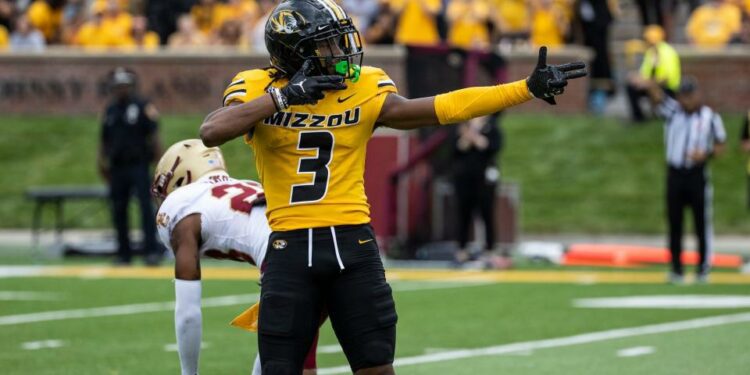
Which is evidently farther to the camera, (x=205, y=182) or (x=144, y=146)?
(x=144, y=146)

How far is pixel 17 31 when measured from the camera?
24844 millimetres

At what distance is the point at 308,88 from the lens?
5.82 metres

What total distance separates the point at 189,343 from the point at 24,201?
51.7ft

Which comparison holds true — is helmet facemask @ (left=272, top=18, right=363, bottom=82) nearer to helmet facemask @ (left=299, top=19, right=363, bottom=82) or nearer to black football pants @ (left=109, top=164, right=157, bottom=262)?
helmet facemask @ (left=299, top=19, right=363, bottom=82)

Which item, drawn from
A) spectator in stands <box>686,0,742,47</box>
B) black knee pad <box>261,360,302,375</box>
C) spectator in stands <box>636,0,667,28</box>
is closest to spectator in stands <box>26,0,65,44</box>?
spectator in stands <box>636,0,667,28</box>

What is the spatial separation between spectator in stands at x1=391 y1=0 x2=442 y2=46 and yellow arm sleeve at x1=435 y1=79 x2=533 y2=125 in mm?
16774

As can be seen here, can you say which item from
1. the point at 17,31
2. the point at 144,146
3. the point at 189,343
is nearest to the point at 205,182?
the point at 189,343

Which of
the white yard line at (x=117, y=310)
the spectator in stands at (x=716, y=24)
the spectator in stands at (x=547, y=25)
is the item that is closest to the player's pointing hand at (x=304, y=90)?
the white yard line at (x=117, y=310)

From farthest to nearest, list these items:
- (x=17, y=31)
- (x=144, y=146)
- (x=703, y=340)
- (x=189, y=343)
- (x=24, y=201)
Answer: (x=17, y=31) < (x=24, y=201) < (x=144, y=146) < (x=703, y=340) < (x=189, y=343)

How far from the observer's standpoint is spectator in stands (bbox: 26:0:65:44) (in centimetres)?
2573

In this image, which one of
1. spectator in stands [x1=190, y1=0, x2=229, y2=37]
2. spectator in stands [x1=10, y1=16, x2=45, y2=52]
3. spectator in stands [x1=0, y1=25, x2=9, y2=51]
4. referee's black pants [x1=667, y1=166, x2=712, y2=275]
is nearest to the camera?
referee's black pants [x1=667, y1=166, x2=712, y2=275]

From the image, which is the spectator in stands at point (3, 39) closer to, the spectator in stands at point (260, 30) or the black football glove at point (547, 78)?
the spectator in stands at point (260, 30)

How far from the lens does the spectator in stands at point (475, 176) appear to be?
652 inches

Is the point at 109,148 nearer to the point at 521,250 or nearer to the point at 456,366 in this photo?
the point at 521,250
